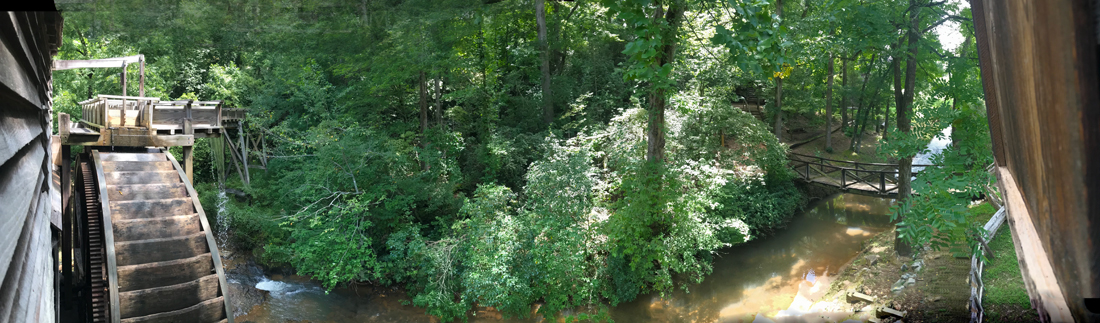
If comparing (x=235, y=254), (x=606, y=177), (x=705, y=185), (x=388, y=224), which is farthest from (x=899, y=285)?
(x=235, y=254)

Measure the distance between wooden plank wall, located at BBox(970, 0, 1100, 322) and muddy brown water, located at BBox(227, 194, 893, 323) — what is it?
31.2ft

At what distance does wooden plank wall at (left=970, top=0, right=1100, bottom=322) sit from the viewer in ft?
0.97

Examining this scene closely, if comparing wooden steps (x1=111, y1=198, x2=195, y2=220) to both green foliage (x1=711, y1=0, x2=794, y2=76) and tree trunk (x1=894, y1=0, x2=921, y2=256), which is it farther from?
tree trunk (x1=894, y1=0, x2=921, y2=256)

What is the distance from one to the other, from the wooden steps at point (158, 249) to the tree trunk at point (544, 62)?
8.59m

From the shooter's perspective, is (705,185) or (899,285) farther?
(705,185)

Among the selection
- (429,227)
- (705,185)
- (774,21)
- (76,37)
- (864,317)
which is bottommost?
(864,317)

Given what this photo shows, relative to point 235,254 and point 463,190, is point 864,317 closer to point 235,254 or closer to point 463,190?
point 463,190

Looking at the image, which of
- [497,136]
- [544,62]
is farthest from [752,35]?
[544,62]

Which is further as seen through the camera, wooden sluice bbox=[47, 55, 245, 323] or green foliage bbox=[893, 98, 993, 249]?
wooden sluice bbox=[47, 55, 245, 323]

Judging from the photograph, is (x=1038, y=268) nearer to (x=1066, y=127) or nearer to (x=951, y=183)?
(x=1066, y=127)

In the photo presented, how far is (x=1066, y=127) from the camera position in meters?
0.33

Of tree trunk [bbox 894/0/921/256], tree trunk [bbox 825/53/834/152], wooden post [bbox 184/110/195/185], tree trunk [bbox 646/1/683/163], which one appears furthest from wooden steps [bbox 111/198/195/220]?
tree trunk [bbox 825/53/834/152]

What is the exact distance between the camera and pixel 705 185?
383 inches

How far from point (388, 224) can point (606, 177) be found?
4.48 meters
